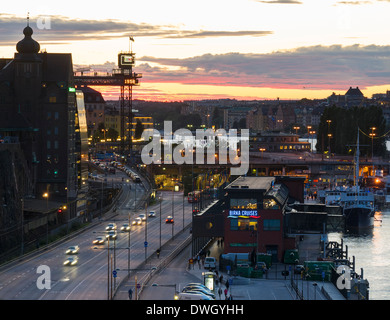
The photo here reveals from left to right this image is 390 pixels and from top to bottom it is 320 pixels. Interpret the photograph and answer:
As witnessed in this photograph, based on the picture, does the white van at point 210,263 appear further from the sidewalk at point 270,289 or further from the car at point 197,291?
the car at point 197,291

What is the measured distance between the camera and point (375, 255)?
6200cm

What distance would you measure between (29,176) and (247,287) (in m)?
35.0

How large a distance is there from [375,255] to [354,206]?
25676 mm

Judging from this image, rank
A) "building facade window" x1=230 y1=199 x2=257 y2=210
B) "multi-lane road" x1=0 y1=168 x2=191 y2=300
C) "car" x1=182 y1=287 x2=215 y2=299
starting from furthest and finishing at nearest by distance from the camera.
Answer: "building facade window" x1=230 y1=199 x2=257 y2=210, "multi-lane road" x1=0 y1=168 x2=191 y2=300, "car" x1=182 y1=287 x2=215 y2=299

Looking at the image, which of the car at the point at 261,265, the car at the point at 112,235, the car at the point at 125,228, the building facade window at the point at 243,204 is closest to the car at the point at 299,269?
the car at the point at 261,265

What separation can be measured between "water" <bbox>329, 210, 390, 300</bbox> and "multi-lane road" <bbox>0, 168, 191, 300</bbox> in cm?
1374

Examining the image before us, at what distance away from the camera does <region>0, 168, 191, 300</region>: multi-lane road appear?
132 feet

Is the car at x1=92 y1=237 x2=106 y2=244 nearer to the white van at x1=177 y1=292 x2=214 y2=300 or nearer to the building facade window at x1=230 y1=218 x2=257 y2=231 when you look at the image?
the building facade window at x1=230 y1=218 x2=257 y2=231

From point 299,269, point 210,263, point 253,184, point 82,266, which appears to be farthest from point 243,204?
point 82,266

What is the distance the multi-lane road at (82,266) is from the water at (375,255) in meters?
13.7

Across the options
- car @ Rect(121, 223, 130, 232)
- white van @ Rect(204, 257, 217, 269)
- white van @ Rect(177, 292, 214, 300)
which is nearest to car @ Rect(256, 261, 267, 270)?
white van @ Rect(204, 257, 217, 269)

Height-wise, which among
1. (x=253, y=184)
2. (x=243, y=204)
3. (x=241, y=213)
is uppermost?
(x=253, y=184)

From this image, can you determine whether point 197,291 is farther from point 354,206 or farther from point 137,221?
point 354,206
